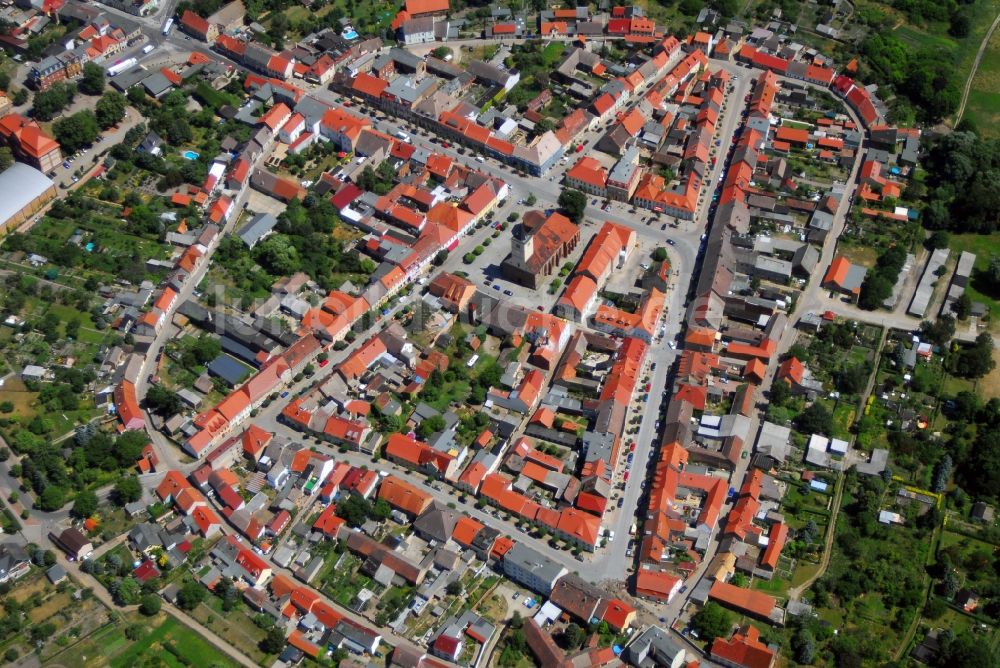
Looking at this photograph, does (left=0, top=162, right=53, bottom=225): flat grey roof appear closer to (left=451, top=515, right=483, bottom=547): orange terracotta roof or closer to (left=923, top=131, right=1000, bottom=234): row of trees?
(left=451, top=515, right=483, bottom=547): orange terracotta roof

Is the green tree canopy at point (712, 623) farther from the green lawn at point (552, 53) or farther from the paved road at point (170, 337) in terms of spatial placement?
the green lawn at point (552, 53)

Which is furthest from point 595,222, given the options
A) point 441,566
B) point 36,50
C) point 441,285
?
point 36,50

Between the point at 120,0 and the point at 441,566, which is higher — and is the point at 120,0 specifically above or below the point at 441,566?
above

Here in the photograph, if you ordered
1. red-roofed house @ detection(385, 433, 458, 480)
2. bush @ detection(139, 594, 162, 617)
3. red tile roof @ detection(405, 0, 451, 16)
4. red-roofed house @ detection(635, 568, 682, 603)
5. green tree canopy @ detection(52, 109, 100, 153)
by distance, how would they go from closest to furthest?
1. bush @ detection(139, 594, 162, 617)
2. red-roofed house @ detection(635, 568, 682, 603)
3. red-roofed house @ detection(385, 433, 458, 480)
4. green tree canopy @ detection(52, 109, 100, 153)
5. red tile roof @ detection(405, 0, 451, 16)

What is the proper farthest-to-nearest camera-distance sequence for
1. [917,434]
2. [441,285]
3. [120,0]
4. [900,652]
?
1. [120,0]
2. [441,285]
3. [917,434]
4. [900,652]

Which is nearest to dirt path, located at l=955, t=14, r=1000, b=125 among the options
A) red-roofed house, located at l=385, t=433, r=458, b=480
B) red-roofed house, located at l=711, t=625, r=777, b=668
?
red-roofed house, located at l=711, t=625, r=777, b=668

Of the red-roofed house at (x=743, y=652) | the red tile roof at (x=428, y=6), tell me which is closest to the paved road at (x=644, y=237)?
the red-roofed house at (x=743, y=652)

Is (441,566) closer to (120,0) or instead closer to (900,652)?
(900,652)

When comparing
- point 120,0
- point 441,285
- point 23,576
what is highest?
point 120,0
